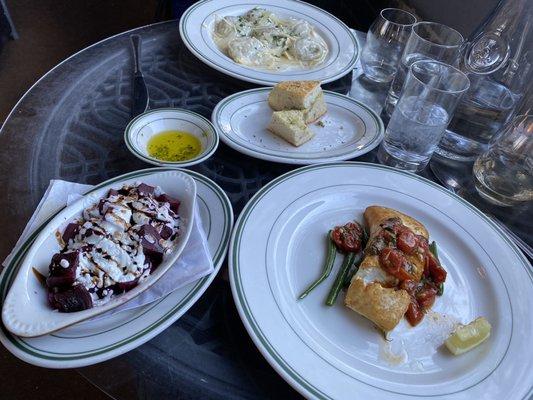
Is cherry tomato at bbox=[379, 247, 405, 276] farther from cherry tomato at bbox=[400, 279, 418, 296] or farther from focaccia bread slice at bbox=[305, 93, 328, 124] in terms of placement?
focaccia bread slice at bbox=[305, 93, 328, 124]

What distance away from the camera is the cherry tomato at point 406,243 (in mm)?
1095

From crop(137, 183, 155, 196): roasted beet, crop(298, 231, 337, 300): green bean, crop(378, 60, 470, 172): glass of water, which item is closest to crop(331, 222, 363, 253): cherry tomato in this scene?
crop(298, 231, 337, 300): green bean

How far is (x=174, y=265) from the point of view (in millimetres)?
967

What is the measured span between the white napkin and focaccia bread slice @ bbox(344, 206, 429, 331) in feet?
1.14

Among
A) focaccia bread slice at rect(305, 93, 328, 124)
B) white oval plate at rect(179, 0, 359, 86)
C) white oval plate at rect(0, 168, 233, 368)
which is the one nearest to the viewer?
white oval plate at rect(0, 168, 233, 368)

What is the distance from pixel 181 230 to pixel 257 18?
1.37 m

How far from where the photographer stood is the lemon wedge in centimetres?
97

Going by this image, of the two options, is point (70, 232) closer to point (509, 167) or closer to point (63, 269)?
point (63, 269)

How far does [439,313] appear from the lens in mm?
1053

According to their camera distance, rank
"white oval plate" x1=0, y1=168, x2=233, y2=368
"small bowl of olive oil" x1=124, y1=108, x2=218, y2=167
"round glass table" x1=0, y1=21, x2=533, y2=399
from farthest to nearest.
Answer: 1. "small bowl of olive oil" x1=124, y1=108, x2=218, y2=167
2. "round glass table" x1=0, y1=21, x2=533, y2=399
3. "white oval plate" x1=0, y1=168, x2=233, y2=368

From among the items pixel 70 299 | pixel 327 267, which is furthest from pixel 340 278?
pixel 70 299

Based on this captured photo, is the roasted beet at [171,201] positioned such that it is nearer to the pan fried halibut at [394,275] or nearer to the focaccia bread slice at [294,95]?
the pan fried halibut at [394,275]

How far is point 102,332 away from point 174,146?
686 mm

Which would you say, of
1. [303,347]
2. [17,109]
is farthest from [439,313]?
[17,109]
